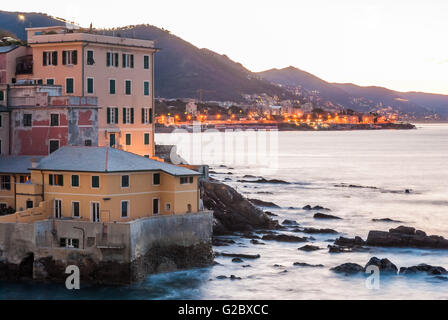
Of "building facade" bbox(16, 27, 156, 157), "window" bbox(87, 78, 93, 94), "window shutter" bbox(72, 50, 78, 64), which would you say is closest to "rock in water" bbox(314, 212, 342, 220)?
"building facade" bbox(16, 27, 156, 157)

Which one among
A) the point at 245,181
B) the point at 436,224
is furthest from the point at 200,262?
the point at 245,181

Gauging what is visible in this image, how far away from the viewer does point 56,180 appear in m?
44.4

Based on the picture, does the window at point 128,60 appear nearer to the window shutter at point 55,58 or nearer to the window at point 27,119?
the window shutter at point 55,58

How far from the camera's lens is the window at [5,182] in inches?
1916

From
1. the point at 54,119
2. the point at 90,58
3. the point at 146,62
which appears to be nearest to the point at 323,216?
the point at 146,62

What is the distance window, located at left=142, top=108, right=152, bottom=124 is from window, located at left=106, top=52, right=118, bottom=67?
4.19m

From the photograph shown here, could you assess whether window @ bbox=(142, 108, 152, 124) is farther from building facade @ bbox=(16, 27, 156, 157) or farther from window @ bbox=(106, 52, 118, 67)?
window @ bbox=(106, 52, 118, 67)

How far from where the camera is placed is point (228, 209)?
198 feet

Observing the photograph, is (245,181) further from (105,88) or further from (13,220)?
(13,220)

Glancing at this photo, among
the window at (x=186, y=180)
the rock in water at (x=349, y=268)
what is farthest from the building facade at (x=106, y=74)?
the rock in water at (x=349, y=268)

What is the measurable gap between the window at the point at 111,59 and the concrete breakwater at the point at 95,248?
48.8ft

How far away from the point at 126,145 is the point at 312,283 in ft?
54.3

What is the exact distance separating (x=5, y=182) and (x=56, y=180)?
18.9 ft

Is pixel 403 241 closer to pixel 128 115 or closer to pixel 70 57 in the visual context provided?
pixel 128 115
